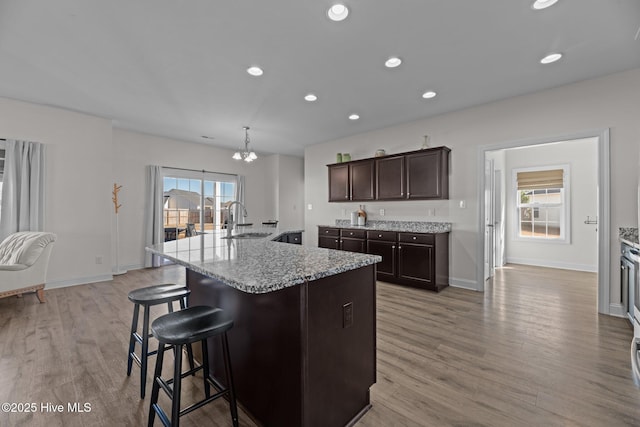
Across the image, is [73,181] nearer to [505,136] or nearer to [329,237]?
[329,237]

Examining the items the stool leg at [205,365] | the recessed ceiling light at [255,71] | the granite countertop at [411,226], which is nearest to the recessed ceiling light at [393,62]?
the recessed ceiling light at [255,71]

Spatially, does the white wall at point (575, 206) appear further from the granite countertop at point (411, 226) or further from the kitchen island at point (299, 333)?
the kitchen island at point (299, 333)

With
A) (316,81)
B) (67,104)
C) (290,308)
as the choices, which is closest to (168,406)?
(290,308)

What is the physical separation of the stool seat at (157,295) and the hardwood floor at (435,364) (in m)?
0.63

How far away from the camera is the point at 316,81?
323 centimetres

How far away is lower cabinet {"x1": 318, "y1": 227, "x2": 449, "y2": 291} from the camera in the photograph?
3900mm

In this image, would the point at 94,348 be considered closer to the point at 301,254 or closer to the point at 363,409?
the point at 301,254

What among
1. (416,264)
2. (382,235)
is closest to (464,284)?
(416,264)

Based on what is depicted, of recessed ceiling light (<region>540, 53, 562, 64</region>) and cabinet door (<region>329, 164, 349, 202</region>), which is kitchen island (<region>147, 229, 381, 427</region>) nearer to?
recessed ceiling light (<region>540, 53, 562, 64</region>)

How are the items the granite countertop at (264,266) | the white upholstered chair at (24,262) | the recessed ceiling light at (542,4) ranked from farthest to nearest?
the white upholstered chair at (24,262) < the recessed ceiling light at (542,4) < the granite countertop at (264,266)

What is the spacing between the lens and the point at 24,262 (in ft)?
10.9

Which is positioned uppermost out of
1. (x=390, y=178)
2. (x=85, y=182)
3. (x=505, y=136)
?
(x=505, y=136)

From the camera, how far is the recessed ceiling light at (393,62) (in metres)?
2.75

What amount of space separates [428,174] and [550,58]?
74.5 inches
